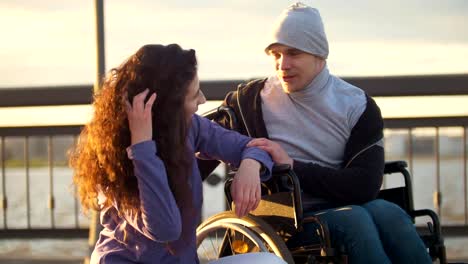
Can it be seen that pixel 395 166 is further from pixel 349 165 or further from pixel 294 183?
pixel 294 183

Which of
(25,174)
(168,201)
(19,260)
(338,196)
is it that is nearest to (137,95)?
(168,201)

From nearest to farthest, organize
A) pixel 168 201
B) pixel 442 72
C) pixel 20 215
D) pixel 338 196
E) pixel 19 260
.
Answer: pixel 168 201
pixel 338 196
pixel 442 72
pixel 19 260
pixel 20 215

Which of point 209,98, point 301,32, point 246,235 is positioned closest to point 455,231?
point 209,98

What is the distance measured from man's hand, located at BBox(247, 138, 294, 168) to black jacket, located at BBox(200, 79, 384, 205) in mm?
201

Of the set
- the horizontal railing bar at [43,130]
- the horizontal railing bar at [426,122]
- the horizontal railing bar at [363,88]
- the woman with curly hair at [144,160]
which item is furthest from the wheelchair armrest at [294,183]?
the horizontal railing bar at [43,130]

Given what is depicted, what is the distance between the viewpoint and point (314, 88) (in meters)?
3.88

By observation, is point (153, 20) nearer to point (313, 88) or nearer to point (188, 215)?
point (313, 88)

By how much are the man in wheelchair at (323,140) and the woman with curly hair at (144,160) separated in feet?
1.69

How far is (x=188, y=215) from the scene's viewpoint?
3080 mm

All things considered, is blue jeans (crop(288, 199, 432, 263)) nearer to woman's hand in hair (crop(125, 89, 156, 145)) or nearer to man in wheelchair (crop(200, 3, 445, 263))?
man in wheelchair (crop(200, 3, 445, 263))

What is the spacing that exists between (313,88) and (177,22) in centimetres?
251

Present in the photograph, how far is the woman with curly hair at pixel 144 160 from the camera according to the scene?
292 centimetres

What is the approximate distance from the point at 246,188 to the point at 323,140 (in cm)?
68

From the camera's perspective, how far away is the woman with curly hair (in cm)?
292
